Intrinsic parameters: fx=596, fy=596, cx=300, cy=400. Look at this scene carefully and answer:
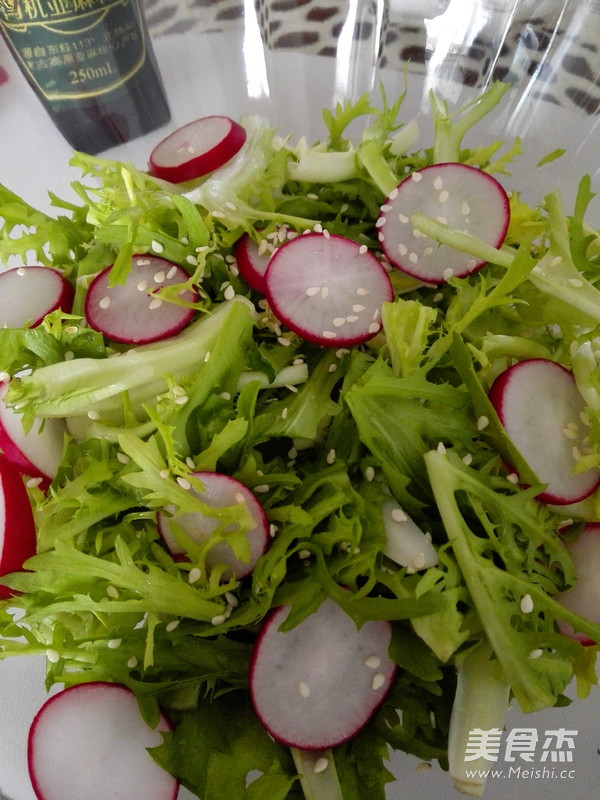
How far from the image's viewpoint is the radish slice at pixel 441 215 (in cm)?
83

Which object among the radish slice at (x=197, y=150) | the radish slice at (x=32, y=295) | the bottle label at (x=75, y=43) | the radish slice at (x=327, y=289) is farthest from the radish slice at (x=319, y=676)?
the bottle label at (x=75, y=43)

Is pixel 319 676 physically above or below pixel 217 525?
below

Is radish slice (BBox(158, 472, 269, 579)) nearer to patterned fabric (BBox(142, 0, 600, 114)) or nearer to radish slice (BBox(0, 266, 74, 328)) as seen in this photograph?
radish slice (BBox(0, 266, 74, 328))

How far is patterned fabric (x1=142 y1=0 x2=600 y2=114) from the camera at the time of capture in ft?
3.85

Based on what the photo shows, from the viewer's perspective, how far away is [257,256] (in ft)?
2.83

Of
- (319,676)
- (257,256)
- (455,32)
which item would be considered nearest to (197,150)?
(257,256)

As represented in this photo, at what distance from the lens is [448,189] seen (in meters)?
0.86

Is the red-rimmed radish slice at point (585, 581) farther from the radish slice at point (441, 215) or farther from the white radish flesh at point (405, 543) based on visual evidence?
the radish slice at point (441, 215)

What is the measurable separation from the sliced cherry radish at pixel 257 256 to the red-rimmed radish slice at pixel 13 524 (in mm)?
411

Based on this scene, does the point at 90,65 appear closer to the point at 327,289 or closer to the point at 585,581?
the point at 327,289

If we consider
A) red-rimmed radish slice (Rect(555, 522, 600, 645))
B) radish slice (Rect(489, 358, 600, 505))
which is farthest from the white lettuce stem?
radish slice (Rect(489, 358, 600, 505))

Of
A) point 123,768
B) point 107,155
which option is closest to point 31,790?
point 123,768

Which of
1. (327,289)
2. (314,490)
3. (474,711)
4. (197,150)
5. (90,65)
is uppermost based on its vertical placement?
(90,65)

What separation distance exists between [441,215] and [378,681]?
2.02ft
